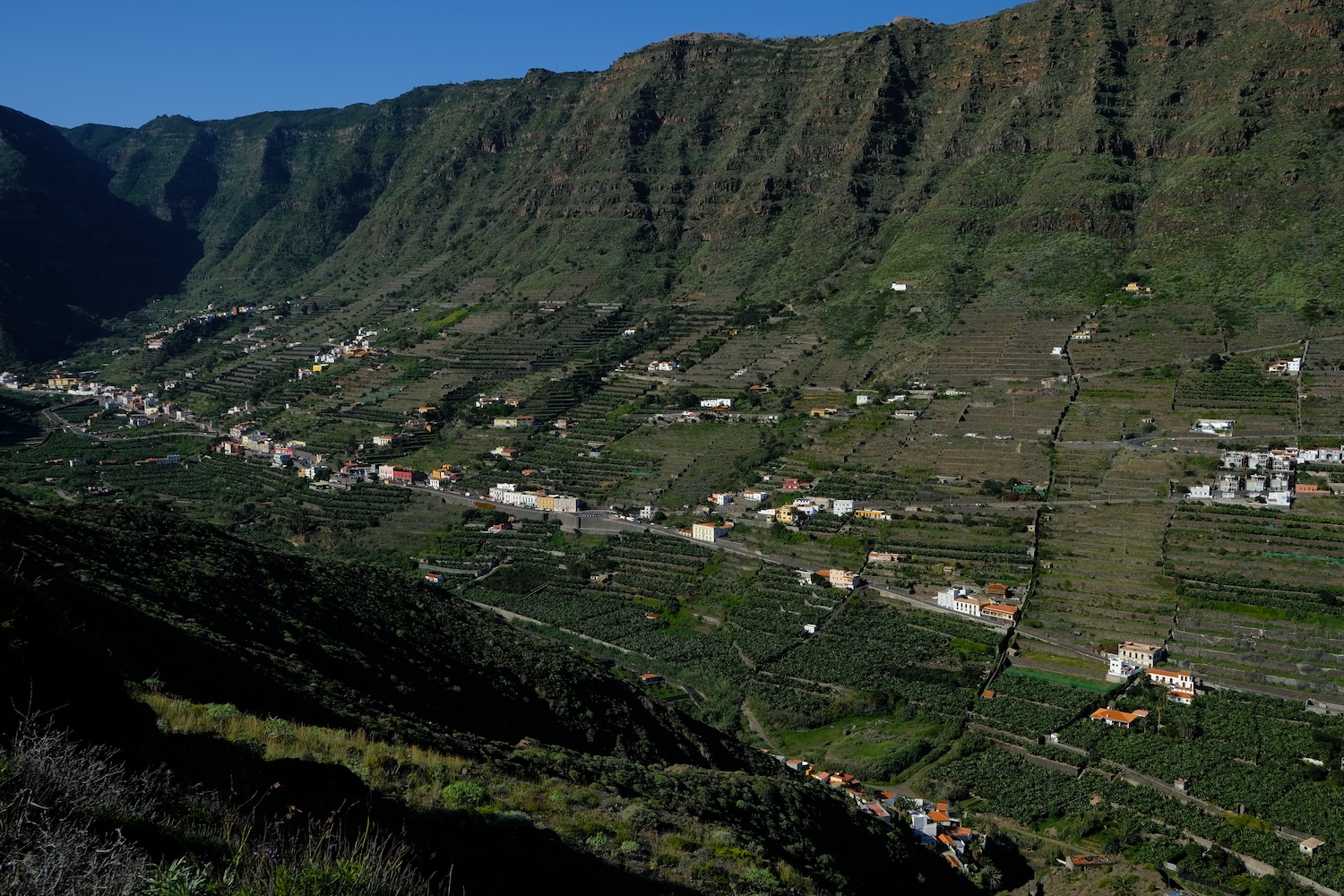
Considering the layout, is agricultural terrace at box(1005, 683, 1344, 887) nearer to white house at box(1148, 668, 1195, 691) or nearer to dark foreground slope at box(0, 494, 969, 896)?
white house at box(1148, 668, 1195, 691)

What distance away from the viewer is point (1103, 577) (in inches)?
1843

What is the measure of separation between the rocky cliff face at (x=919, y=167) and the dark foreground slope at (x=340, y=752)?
6177cm

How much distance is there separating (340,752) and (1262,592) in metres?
41.0

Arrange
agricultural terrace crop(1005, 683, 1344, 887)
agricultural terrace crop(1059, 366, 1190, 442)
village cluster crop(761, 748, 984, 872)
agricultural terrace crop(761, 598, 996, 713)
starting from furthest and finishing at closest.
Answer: agricultural terrace crop(1059, 366, 1190, 442)
agricultural terrace crop(761, 598, 996, 713)
agricultural terrace crop(1005, 683, 1344, 887)
village cluster crop(761, 748, 984, 872)

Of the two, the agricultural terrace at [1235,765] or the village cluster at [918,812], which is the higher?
the agricultural terrace at [1235,765]

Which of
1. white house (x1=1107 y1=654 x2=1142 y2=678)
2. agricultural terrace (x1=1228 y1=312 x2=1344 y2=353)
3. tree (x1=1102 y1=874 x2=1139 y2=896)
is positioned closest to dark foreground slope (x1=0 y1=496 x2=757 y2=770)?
tree (x1=1102 y1=874 x2=1139 y2=896)

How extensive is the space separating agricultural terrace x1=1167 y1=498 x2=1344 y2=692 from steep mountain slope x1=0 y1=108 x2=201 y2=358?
126m

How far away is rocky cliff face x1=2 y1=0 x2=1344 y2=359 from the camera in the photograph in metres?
82.6

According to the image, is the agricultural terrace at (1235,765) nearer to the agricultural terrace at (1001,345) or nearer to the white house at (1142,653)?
the white house at (1142,653)

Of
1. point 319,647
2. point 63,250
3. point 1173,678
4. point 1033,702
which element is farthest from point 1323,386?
point 63,250

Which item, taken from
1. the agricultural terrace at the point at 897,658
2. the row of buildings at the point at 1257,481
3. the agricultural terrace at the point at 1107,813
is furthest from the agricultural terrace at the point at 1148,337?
the agricultural terrace at the point at 1107,813

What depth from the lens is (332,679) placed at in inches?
813

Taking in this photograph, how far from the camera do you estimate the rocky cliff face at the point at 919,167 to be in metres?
82.6

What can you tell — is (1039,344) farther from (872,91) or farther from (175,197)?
(175,197)
